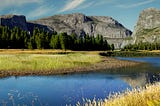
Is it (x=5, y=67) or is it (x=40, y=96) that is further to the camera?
(x=5, y=67)

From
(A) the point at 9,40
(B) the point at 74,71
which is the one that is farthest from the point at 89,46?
(B) the point at 74,71

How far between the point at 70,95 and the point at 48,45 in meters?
131

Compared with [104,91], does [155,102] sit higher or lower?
higher

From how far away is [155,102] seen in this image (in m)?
7.74

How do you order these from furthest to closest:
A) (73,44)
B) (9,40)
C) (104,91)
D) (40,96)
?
(73,44) → (9,40) → (104,91) → (40,96)

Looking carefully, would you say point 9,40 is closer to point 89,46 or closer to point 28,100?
point 89,46

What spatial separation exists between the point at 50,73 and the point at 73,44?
395ft

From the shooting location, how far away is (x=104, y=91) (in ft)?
123

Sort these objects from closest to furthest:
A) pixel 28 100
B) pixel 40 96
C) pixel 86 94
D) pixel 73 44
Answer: pixel 28 100, pixel 40 96, pixel 86 94, pixel 73 44

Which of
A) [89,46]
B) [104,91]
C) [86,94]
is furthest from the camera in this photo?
[89,46]

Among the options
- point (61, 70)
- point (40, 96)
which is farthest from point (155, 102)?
point (61, 70)

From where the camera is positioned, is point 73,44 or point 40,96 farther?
point 73,44

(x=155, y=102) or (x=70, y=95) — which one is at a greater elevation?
(x=155, y=102)

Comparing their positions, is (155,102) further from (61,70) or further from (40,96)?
(61,70)
